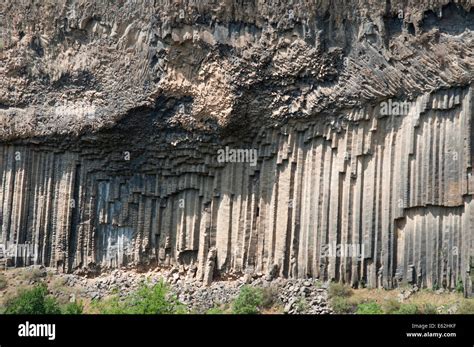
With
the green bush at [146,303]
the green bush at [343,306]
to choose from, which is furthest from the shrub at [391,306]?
the green bush at [146,303]

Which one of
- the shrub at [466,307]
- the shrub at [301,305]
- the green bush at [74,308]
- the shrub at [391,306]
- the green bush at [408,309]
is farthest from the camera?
the green bush at [74,308]

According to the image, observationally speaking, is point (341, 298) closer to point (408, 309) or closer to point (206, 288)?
point (408, 309)

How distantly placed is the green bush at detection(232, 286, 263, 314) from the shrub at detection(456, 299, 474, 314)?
433cm

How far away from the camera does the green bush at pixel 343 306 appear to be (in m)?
22.7

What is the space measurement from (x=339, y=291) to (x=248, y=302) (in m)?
1.96

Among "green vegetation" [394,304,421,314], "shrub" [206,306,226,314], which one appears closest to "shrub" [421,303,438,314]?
"green vegetation" [394,304,421,314]

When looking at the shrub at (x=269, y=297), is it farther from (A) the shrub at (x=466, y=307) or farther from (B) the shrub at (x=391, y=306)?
(A) the shrub at (x=466, y=307)

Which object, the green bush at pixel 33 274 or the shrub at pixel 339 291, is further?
the green bush at pixel 33 274

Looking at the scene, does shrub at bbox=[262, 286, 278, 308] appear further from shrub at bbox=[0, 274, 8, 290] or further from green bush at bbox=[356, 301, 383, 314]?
shrub at bbox=[0, 274, 8, 290]

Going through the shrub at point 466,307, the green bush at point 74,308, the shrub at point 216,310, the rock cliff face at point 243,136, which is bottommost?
the green bush at point 74,308

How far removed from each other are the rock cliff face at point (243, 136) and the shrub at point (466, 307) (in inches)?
19.3

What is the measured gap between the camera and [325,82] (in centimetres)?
2422

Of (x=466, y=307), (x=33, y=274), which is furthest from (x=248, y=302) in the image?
(x=33, y=274)
